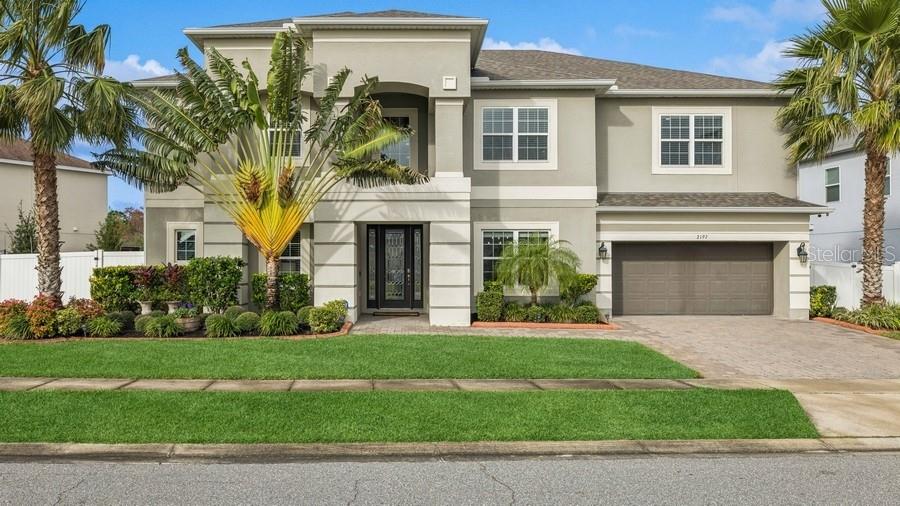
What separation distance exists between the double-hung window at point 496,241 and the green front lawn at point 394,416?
8.57m

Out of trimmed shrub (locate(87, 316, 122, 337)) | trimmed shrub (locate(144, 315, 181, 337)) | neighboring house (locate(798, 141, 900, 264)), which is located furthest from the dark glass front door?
→ neighboring house (locate(798, 141, 900, 264))

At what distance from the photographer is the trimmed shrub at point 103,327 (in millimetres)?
12516

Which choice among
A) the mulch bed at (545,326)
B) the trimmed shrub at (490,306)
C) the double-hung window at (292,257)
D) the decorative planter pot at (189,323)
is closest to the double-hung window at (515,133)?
the trimmed shrub at (490,306)

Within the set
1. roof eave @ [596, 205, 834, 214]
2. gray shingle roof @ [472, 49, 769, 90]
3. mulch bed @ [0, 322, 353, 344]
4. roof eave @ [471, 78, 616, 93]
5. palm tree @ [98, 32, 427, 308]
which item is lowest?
mulch bed @ [0, 322, 353, 344]

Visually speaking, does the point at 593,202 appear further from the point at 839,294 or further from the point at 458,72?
the point at 839,294

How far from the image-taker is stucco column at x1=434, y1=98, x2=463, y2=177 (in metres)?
15.2

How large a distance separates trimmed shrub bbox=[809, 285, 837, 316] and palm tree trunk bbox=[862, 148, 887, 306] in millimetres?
1220

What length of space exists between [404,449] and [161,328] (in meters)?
8.50

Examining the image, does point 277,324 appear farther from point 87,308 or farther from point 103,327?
point 87,308

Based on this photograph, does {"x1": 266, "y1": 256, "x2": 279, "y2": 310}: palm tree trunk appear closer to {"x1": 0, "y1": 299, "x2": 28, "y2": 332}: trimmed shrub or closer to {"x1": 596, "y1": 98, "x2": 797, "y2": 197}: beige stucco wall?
{"x1": 0, "y1": 299, "x2": 28, "y2": 332}: trimmed shrub

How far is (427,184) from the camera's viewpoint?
14992 mm

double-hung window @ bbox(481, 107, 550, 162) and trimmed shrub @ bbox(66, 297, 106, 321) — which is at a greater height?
double-hung window @ bbox(481, 107, 550, 162)

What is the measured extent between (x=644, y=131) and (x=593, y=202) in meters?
2.97

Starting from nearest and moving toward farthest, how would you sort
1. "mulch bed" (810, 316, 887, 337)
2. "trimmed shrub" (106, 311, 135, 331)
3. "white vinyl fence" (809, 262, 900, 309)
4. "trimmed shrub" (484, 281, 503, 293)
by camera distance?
"trimmed shrub" (106, 311, 135, 331) < "mulch bed" (810, 316, 887, 337) < "trimmed shrub" (484, 281, 503, 293) < "white vinyl fence" (809, 262, 900, 309)
